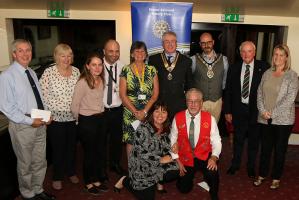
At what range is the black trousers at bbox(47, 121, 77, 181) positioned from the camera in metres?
2.84

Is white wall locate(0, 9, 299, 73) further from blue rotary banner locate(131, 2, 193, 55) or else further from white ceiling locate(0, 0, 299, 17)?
blue rotary banner locate(131, 2, 193, 55)

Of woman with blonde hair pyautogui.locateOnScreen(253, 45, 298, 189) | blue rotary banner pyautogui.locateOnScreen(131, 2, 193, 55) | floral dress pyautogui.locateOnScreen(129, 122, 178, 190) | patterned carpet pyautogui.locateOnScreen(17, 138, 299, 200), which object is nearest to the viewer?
floral dress pyautogui.locateOnScreen(129, 122, 178, 190)

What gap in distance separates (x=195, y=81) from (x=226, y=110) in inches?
18.4

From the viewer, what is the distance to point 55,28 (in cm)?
517

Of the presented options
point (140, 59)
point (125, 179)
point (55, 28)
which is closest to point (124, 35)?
point (55, 28)

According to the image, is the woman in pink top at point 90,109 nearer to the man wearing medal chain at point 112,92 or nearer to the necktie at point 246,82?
the man wearing medal chain at point 112,92

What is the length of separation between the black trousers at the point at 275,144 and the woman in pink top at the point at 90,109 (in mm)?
1665

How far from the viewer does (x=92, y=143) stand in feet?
9.37

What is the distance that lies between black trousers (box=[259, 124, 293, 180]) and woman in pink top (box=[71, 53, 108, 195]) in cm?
167

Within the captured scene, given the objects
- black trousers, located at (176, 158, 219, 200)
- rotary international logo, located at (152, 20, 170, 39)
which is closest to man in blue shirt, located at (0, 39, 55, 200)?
black trousers, located at (176, 158, 219, 200)

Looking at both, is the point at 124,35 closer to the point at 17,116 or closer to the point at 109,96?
the point at 109,96

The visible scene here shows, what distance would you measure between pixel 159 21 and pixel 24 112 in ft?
7.17

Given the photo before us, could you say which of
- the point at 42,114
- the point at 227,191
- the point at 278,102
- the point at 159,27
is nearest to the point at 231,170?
the point at 227,191

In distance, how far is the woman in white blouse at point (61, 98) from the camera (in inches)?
107
